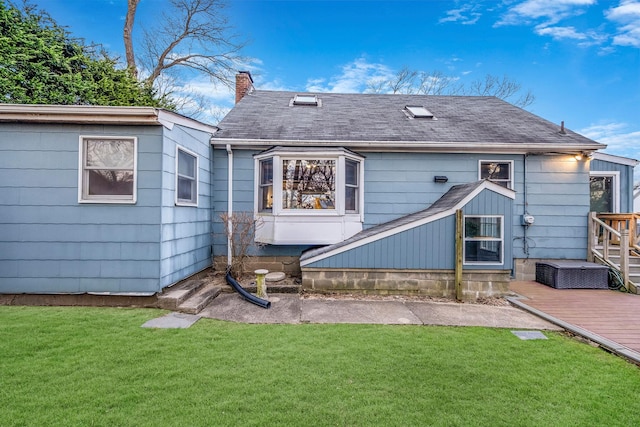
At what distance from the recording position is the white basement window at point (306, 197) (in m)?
6.96

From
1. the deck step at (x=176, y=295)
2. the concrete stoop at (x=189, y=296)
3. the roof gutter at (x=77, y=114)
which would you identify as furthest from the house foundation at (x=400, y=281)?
the roof gutter at (x=77, y=114)

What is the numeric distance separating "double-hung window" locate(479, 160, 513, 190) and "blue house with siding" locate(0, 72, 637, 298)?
0.04m

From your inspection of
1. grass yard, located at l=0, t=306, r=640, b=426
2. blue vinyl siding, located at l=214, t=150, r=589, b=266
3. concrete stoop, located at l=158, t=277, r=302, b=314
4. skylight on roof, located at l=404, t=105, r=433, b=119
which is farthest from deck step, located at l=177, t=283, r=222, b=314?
skylight on roof, located at l=404, t=105, r=433, b=119

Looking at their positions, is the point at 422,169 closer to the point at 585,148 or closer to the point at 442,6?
the point at 585,148

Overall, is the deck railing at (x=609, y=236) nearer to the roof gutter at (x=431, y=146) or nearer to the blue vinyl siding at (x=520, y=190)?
the blue vinyl siding at (x=520, y=190)

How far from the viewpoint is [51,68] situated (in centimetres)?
861

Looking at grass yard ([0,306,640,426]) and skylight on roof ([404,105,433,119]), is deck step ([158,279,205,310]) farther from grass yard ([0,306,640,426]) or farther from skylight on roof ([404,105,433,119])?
skylight on roof ([404,105,433,119])

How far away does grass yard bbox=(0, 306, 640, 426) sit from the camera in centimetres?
234

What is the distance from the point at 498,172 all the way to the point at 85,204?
9386 millimetres

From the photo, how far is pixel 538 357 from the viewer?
3.50 m

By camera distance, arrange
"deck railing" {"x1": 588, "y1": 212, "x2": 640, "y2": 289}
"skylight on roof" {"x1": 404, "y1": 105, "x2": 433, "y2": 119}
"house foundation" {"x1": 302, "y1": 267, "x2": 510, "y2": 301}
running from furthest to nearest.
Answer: "skylight on roof" {"x1": 404, "y1": 105, "x2": 433, "y2": 119}
"deck railing" {"x1": 588, "y1": 212, "x2": 640, "y2": 289}
"house foundation" {"x1": 302, "y1": 267, "x2": 510, "y2": 301}

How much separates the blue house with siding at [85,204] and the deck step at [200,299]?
55 cm

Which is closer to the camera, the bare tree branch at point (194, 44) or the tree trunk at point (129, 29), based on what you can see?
the tree trunk at point (129, 29)

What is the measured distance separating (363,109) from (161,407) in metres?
9.29
